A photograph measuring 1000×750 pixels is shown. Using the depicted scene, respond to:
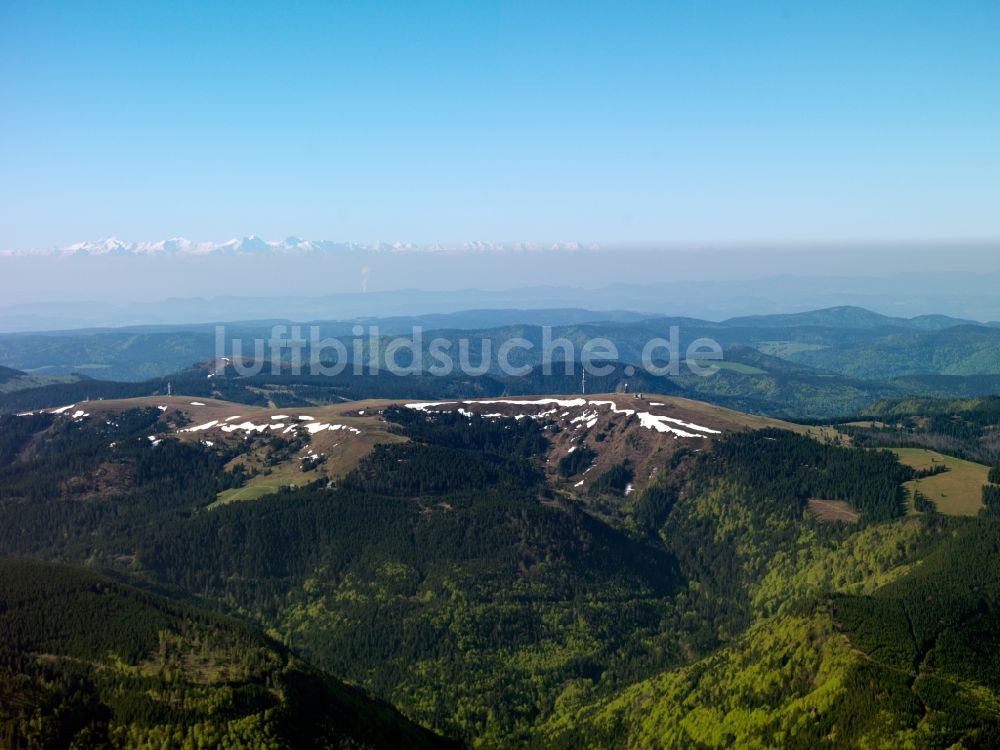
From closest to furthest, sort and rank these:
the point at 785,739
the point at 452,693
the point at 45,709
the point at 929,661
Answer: the point at 45,709
the point at 785,739
the point at 929,661
the point at 452,693

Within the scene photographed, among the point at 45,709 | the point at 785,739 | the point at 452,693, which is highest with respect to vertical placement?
the point at 45,709

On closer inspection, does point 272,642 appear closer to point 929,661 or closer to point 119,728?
point 119,728

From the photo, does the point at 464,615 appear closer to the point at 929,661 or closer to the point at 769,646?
the point at 769,646

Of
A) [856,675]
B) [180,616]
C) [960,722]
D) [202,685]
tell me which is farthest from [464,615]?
[960,722]

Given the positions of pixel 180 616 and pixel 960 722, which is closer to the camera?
pixel 960 722

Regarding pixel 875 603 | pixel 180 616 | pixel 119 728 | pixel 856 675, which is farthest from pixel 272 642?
pixel 875 603

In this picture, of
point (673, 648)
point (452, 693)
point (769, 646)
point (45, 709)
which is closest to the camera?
point (45, 709)

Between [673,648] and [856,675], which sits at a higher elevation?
[856,675]
